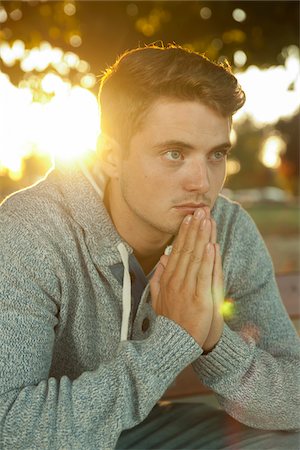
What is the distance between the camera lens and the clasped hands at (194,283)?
111 inches

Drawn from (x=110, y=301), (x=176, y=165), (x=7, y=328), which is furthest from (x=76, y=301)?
(x=176, y=165)

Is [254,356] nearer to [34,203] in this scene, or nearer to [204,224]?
[204,224]

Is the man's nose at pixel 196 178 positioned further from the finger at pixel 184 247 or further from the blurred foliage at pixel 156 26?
the blurred foliage at pixel 156 26

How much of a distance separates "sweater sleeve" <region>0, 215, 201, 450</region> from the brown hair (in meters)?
0.86

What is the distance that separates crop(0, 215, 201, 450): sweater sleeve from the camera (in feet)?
8.56

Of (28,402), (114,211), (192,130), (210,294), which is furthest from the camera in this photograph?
(114,211)

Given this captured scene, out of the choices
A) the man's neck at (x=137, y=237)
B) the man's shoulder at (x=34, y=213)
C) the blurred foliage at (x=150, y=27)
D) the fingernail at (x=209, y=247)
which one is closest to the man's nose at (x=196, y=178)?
the fingernail at (x=209, y=247)

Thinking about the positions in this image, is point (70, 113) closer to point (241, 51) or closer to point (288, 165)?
point (241, 51)

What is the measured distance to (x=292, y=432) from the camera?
3.19 meters

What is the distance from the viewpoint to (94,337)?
3.28m

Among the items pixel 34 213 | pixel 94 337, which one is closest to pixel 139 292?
pixel 94 337

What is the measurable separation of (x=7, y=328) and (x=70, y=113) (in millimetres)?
3954

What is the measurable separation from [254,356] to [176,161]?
88cm

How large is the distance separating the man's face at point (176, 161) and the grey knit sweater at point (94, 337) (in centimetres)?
24
